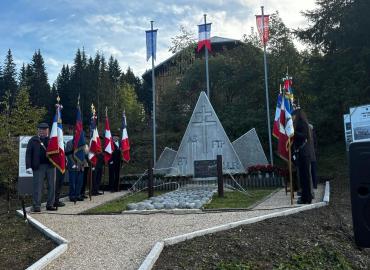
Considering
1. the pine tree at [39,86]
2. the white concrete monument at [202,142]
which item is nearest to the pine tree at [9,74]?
the pine tree at [39,86]

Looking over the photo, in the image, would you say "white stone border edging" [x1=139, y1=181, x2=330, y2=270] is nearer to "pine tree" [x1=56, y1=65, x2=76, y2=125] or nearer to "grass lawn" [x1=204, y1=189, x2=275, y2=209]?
"grass lawn" [x1=204, y1=189, x2=275, y2=209]

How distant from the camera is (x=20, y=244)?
7.00 meters

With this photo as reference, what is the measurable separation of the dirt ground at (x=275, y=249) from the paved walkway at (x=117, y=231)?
56cm

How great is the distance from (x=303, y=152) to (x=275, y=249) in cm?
414

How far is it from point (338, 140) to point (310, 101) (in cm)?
275

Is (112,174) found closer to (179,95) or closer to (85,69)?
(179,95)

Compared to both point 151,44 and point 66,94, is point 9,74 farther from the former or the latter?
point 151,44

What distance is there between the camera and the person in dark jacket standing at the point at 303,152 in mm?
9634

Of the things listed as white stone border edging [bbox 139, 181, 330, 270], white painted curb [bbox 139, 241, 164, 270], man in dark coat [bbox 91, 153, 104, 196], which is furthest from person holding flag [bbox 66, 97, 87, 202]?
white painted curb [bbox 139, 241, 164, 270]

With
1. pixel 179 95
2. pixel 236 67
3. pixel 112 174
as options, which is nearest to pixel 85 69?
pixel 179 95

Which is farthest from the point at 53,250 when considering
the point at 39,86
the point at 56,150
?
the point at 39,86

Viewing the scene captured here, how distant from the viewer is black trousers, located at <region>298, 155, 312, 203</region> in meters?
9.62

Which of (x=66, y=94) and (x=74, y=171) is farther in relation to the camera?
(x=66, y=94)

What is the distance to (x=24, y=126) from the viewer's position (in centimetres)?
1575
